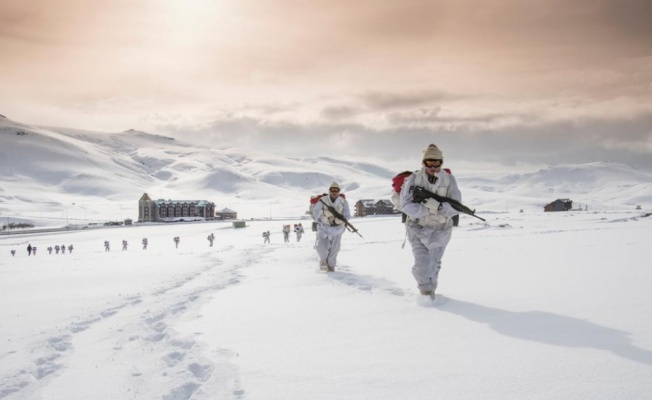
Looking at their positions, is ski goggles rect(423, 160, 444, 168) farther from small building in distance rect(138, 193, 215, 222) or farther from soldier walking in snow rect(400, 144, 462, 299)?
small building in distance rect(138, 193, 215, 222)

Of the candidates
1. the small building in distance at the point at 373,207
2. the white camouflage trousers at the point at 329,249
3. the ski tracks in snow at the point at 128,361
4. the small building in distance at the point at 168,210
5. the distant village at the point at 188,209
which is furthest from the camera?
the small building in distance at the point at 168,210

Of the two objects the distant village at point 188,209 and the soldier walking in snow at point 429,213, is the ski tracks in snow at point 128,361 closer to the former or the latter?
the soldier walking in snow at point 429,213

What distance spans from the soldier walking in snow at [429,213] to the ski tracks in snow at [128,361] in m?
3.46

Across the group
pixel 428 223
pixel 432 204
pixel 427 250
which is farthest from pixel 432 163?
pixel 427 250

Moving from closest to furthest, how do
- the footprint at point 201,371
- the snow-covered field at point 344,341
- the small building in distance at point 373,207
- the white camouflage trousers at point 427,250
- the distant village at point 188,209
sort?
the snow-covered field at point 344,341, the footprint at point 201,371, the white camouflage trousers at point 427,250, the small building in distance at point 373,207, the distant village at point 188,209

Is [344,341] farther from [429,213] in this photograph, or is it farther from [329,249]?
[329,249]

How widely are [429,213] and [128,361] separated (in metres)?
4.65

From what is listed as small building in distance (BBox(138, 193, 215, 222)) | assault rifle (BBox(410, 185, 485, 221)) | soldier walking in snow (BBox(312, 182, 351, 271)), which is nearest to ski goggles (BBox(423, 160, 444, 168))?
assault rifle (BBox(410, 185, 485, 221))

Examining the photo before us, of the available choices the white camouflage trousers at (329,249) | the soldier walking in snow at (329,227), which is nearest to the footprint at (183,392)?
the soldier walking in snow at (329,227)

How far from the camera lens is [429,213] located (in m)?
7.05

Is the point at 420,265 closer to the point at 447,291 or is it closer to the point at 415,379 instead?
the point at 447,291

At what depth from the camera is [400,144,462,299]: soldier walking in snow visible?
696 centimetres

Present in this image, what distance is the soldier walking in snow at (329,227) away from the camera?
11.3 m

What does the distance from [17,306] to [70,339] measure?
2879mm
